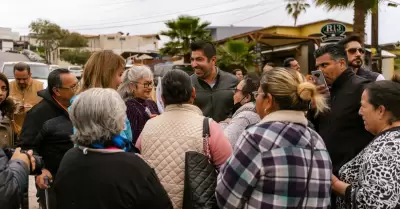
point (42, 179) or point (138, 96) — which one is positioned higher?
point (138, 96)

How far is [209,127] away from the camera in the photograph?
307 cm

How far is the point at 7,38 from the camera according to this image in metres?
86.4

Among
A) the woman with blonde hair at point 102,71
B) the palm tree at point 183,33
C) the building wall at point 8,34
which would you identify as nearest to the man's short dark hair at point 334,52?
the woman with blonde hair at point 102,71

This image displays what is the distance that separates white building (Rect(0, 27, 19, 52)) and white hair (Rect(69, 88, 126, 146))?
8009 cm

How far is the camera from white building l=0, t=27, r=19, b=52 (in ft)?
261

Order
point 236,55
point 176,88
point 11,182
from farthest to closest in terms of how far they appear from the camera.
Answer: point 236,55 < point 176,88 < point 11,182

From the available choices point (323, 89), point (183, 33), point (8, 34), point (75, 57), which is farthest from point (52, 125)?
point (8, 34)

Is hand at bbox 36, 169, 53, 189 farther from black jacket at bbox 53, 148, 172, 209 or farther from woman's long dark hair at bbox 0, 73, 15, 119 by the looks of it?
black jacket at bbox 53, 148, 172, 209

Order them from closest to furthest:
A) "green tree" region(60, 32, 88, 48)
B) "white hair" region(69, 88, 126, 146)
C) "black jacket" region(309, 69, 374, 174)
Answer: "white hair" region(69, 88, 126, 146) → "black jacket" region(309, 69, 374, 174) → "green tree" region(60, 32, 88, 48)

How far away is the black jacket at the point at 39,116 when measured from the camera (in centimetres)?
428

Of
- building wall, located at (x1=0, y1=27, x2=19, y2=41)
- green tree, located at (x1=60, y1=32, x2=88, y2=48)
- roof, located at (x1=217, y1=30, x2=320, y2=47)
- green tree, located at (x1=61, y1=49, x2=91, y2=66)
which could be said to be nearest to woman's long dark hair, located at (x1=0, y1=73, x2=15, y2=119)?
roof, located at (x1=217, y1=30, x2=320, y2=47)

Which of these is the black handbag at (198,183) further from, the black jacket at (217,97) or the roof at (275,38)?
the roof at (275,38)

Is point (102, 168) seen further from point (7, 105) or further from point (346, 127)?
point (7, 105)

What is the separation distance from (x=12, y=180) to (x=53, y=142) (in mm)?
1505
